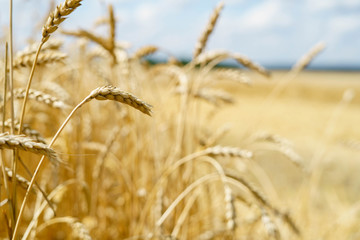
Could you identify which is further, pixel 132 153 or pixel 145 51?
pixel 132 153

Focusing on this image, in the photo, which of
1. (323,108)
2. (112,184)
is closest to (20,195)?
(112,184)

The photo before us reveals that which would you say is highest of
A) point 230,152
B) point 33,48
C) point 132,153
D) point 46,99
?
point 33,48

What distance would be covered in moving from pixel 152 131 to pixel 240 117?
6.50m

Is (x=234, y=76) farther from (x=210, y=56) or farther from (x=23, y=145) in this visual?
(x=23, y=145)

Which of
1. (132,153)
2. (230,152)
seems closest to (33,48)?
(230,152)

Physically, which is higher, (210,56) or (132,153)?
(210,56)

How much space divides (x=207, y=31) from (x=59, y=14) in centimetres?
64

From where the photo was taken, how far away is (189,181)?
4.35 ft

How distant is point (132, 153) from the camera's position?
1856 millimetres

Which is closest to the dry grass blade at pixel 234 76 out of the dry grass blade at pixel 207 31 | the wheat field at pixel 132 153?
the wheat field at pixel 132 153

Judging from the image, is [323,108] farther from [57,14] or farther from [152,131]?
[57,14]

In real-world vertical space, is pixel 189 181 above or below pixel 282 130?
above

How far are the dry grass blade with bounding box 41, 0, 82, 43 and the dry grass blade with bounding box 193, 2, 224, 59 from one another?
61 centimetres

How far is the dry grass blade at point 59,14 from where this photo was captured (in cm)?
50
